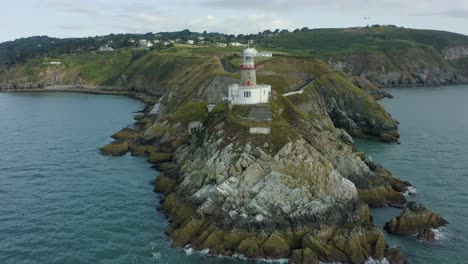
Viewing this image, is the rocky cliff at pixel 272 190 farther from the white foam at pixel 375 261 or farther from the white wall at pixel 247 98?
the white wall at pixel 247 98

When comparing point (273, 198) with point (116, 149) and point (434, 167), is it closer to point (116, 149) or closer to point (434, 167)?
point (434, 167)

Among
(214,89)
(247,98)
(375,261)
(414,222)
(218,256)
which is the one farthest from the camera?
(214,89)

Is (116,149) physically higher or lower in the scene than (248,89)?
lower

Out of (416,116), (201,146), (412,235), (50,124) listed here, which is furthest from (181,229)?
(416,116)

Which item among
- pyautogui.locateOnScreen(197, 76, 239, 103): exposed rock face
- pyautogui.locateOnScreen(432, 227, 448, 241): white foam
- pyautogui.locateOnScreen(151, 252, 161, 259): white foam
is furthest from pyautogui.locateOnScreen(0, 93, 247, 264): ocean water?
pyautogui.locateOnScreen(432, 227, 448, 241): white foam

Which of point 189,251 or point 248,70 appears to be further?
point 248,70

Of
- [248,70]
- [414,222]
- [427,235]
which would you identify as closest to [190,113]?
[248,70]

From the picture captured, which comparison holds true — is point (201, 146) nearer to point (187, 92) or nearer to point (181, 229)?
point (181, 229)
